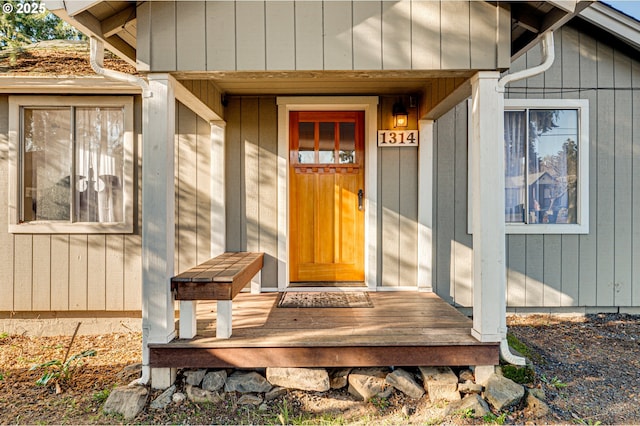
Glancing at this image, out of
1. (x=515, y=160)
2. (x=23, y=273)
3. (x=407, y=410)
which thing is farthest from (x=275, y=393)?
(x=515, y=160)

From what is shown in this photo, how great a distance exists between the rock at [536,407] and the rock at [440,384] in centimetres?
Answer: 43

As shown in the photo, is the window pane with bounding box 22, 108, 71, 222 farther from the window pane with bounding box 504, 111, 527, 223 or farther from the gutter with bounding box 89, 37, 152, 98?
the window pane with bounding box 504, 111, 527, 223

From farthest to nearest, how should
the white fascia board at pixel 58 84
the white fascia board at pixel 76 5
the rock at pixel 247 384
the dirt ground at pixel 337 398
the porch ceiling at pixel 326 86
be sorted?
the white fascia board at pixel 58 84 < the porch ceiling at pixel 326 86 < the rock at pixel 247 384 < the dirt ground at pixel 337 398 < the white fascia board at pixel 76 5

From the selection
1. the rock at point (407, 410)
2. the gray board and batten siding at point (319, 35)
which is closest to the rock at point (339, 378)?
the rock at point (407, 410)

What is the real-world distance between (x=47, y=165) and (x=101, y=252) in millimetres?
1063

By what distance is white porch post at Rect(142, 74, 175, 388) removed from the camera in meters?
2.56

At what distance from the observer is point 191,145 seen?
4.05 meters

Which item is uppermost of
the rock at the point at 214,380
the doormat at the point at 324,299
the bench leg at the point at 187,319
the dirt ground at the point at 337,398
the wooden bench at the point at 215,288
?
the wooden bench at the point at 215,288

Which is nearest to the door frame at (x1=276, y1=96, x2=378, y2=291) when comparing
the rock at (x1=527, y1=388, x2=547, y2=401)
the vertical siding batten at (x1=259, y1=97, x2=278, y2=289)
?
the vertical siding batten at (x1=259, y1=97, x2=278, y2=289)

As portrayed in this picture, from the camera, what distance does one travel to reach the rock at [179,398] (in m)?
2.51

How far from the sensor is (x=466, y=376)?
105 inches

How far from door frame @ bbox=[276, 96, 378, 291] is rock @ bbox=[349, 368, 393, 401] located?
1373mm

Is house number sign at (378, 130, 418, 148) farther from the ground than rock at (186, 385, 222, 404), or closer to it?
farther from the ground

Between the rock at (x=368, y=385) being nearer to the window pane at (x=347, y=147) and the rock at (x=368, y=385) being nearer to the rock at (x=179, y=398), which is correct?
the rock at (x=179, y=398)
